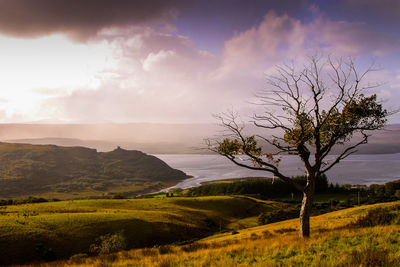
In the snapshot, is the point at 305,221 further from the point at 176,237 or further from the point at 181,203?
the point at 181,203

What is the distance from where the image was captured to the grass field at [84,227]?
41188 mm

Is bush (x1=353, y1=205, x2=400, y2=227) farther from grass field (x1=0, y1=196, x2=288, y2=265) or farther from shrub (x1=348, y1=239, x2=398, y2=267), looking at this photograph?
grass field (x1=0, y1=196, x2=288, y2=265)

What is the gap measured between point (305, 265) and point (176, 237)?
166ft

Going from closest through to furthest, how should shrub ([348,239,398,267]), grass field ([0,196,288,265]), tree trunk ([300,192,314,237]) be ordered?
shrub ([348,239,398,267]) < tree trunk ([300,192,314,237]) < grass field ([0,196,288,265])

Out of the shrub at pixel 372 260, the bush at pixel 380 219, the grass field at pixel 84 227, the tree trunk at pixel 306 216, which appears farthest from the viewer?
the grass field at pixel 84 227

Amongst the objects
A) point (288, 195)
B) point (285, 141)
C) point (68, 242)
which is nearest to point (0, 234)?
point (68, 242)

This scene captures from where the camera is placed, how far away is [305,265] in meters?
9.27

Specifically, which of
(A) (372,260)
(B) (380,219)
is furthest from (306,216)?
(A) (372,260)

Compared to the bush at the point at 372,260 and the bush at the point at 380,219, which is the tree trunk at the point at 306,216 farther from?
the bush at the point at 372,260

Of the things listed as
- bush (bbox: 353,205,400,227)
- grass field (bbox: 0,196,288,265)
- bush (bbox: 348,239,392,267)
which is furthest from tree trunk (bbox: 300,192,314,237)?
grass field (bbox: 0,196,288,265)

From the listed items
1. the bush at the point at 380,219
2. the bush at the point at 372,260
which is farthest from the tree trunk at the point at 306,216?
the bush at the point at 372,260

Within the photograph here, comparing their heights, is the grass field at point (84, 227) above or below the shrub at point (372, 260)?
below

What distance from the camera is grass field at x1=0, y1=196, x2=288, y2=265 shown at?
41.2 m

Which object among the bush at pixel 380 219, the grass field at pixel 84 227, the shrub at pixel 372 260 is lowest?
the grass field at pixel 84 227
